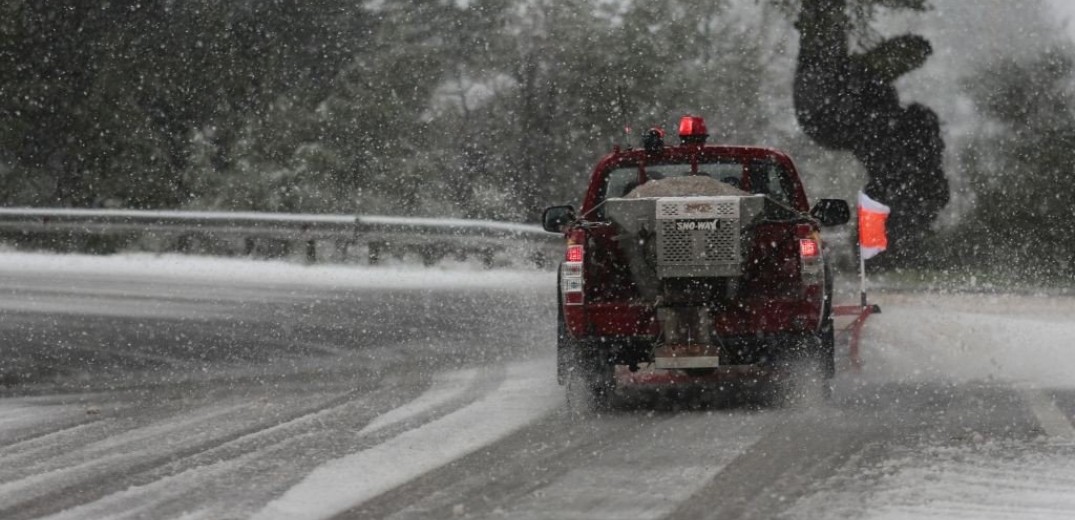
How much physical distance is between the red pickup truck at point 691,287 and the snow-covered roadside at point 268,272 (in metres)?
11.8

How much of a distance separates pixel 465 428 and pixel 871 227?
308 inches

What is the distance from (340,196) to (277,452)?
86.5 feet

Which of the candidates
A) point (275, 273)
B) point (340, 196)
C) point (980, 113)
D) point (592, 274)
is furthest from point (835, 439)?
point (340, 196)

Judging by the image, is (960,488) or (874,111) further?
(874,111)

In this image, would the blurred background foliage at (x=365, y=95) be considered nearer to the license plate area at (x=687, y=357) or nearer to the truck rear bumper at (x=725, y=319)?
the truck rear bumper at (x=725, y=319)

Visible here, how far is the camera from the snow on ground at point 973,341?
12199 millimetres

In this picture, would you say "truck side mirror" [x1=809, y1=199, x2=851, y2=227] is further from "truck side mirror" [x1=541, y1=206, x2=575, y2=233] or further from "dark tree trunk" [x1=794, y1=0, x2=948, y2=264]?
"dark tree trunk" [x1=794, y1=0, x2=948, y2=264]

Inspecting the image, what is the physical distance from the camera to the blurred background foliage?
1339 inches

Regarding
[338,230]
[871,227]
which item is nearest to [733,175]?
[871,227]

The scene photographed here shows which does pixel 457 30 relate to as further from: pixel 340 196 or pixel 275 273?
pixel 275 273

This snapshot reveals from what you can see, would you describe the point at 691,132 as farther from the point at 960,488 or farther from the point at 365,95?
the point at 365,95

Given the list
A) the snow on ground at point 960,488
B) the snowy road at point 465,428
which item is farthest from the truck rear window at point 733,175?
the snow on ground at point 960,488

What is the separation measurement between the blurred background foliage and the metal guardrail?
7.20 metres

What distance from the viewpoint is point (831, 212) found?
1084 cm
